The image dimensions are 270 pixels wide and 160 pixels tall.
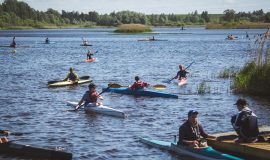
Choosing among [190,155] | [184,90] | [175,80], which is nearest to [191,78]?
[175,80]

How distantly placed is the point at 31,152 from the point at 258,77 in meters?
Answer: 15.0

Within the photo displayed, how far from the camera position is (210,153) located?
1579 centimetres

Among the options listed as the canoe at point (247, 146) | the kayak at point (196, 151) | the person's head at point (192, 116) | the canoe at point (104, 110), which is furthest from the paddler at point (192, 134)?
→ the canoe at point (104, 110)

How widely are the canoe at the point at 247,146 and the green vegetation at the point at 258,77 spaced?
10.9 m

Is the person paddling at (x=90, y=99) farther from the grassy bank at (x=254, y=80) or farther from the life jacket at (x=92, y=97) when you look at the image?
the grassy bank at (x=254, y=80)

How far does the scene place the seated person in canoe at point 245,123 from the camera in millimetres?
15492

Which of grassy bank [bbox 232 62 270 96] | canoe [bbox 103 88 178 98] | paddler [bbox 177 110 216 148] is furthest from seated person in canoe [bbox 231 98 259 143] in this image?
canoe [bbox 103 88 178 98]

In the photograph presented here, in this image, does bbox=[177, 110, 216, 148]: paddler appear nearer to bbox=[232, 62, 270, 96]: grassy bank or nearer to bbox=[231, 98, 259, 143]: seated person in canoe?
bbox=[231, 98, 259, 143]: seated person in canoe

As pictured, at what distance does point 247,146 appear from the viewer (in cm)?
1548

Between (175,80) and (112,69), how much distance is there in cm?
1314

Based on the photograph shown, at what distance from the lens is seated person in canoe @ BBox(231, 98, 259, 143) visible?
15492mm

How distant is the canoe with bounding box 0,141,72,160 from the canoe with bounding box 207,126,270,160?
15.5ft

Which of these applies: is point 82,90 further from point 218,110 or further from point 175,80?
point 218,110

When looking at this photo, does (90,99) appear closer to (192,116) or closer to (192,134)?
(192,134)
